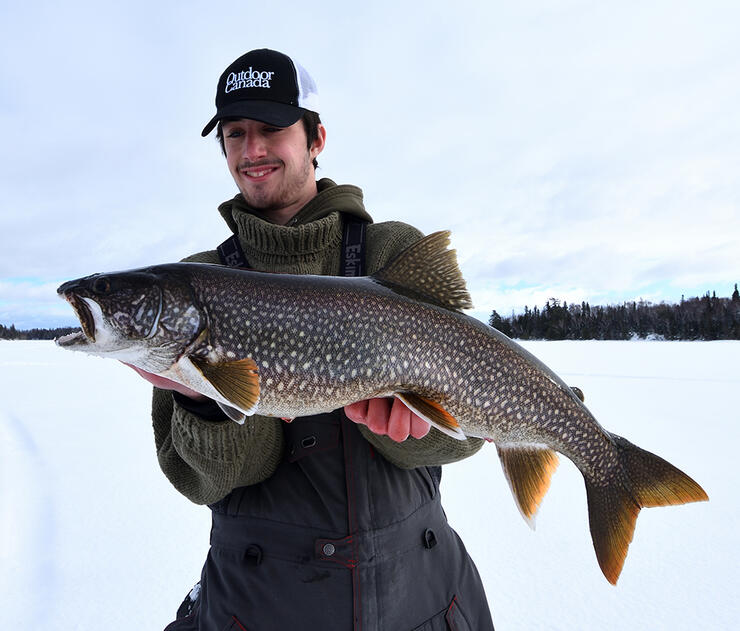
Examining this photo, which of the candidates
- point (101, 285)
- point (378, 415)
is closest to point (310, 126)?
point (101, 285)

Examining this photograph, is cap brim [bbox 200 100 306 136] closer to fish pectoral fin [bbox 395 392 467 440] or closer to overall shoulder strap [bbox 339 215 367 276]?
overall shoulder strap [bbox 339 215 367 276]

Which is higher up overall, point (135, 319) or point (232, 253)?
point (232, 253)

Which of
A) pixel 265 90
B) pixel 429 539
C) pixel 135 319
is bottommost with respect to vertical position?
pixel 429 539

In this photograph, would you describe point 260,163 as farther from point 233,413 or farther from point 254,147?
point 233,413

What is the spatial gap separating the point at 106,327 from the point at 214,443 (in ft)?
2.20

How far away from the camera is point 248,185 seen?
108 inches

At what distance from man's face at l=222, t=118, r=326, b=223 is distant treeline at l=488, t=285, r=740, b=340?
4330 centimetres

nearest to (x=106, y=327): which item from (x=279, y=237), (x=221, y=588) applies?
(x=279, y=237)

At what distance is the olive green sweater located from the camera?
7.07 feet

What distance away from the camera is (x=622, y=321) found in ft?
166

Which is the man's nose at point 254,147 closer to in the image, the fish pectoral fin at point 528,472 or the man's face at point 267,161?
the man's face at point 267,161

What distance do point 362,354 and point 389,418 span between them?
1.02 ft

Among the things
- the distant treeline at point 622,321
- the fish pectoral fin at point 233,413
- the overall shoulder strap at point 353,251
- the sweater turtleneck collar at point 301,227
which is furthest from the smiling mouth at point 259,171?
the distant treeline at point 622,321

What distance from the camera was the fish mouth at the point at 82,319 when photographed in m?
2.13
